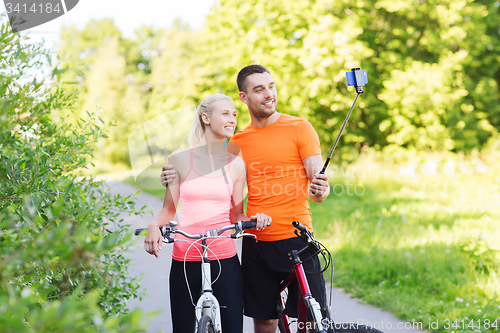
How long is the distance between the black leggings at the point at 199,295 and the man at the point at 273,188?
1.05 ft

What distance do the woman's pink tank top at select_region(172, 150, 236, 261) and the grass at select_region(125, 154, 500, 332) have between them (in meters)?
0.96

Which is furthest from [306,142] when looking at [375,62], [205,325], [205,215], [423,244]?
[375,62]

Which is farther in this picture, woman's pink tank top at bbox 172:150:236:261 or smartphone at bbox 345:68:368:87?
woman's pink tank top at bbox 172:150:236:261

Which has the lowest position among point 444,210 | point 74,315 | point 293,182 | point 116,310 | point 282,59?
point 444,210

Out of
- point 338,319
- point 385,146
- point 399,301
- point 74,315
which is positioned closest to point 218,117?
point 74,315

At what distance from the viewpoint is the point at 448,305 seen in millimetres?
4094

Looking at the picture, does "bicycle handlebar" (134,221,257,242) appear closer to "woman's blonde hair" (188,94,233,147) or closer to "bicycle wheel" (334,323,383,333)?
"woman's blonde hair" (188,94,233,147)

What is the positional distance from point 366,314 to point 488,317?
1101 mm

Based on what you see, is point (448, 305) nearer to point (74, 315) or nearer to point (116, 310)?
point (116, 310)

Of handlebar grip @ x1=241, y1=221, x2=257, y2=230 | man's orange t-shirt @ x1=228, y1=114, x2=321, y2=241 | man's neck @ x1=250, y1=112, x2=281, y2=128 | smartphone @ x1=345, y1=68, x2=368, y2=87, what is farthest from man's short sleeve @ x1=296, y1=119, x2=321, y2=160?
handlebar grip @ x1=241, y1=221, x2=257, y2=230

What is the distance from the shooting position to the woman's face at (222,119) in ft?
8.55

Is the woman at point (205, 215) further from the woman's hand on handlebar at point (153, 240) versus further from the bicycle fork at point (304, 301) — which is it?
the bicycle fork at point (304, 301)

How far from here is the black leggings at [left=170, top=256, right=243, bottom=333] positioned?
247 cm

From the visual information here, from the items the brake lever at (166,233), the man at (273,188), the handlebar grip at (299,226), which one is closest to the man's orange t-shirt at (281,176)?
the man at (273,188)
